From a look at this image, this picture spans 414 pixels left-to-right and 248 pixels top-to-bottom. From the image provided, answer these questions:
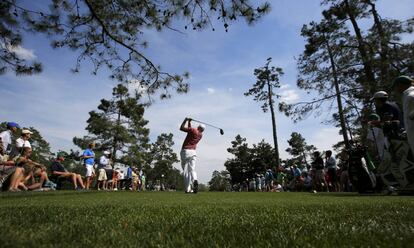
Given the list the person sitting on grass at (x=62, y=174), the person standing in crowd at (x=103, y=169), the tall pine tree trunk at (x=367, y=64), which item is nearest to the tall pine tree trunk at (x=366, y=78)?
the tall pine tree trunk at (x=367, y=64)

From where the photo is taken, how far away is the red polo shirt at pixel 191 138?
10758 millimetres

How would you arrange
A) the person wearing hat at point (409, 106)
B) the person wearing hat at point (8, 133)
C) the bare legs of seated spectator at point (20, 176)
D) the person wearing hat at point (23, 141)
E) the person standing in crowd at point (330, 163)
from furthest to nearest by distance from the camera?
1. the person standing in crowd at point (330, 163)
2. the person wearing hat at point (23, 141)
3. the bare legs of seated spectator at point (20, 176)
4. the person wearing hat at point (8, 133)
5. the person wearing hat at point (409, 106)

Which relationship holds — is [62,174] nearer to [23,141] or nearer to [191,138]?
[23,141]

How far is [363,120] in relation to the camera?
684 inches

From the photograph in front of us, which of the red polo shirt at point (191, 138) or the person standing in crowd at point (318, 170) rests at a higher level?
the red polo shirt at point (191, 138)

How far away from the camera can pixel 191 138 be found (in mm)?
10836

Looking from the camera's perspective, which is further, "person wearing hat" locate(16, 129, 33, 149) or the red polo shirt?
the red polo shirt

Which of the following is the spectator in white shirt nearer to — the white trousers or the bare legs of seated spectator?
the bare legs of seated spectator

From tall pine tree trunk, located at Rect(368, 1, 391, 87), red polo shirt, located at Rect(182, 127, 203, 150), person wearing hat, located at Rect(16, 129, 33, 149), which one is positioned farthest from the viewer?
tall pine tree trunk, located at Rect(368, 1, 391, 87)

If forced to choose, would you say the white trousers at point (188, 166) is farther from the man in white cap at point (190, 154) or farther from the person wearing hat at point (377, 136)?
the person wearing hat at point (377, 136)

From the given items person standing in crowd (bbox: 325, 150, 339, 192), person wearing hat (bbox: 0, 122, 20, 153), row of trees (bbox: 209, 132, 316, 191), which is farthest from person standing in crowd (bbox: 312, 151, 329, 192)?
row of trees (bbox: 209, 132, 316, 191)

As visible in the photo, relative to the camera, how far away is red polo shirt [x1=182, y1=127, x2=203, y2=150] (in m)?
10.8

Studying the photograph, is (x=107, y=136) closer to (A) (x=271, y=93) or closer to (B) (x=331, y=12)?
(A) (x=271, y=93)

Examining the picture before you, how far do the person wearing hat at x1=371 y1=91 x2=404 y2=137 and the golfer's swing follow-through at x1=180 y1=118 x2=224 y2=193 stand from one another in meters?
5.58
